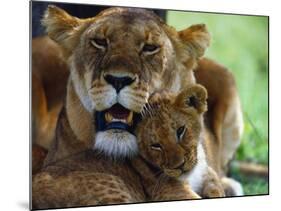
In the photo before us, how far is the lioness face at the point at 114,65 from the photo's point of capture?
150 inches

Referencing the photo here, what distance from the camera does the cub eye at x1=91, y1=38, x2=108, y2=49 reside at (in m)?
3.86

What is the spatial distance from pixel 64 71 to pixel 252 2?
1265 millimetres

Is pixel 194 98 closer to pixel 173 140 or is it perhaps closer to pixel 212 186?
pixel 173 140

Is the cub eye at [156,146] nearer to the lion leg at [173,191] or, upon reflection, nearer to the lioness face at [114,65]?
the lioness face at [114,65]

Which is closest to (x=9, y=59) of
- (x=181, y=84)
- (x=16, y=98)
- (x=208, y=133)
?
(x=16, y=98)

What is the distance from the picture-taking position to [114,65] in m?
3.81

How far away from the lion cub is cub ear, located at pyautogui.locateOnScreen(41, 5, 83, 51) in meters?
0.53

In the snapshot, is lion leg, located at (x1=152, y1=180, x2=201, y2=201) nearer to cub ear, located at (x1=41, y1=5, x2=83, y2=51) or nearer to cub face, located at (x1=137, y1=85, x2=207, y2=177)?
cub face, located at (x1=137, y1=85, x2=207, y2=177)

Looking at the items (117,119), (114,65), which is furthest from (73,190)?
(114,65)

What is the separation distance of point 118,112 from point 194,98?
1.46 feet

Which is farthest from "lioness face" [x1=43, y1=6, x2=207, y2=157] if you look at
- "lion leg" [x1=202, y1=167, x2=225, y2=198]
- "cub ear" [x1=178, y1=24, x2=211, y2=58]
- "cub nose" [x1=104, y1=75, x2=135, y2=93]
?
"lion leg" [x1=202, y1=167, x2=225, y2=198]

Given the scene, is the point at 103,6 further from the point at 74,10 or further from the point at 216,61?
the point at 216,61

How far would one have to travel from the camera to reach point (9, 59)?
12.3 feet

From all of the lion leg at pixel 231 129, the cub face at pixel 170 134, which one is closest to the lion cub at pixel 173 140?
the cub face at pixel 170 134
